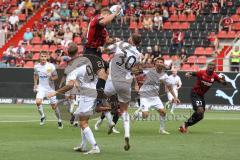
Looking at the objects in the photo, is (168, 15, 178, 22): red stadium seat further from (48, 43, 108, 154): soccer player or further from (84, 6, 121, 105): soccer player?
(48, 43, 108, 154): soccer player

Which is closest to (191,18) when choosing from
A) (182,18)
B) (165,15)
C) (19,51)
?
(182,18)

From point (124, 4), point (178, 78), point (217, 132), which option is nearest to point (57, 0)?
point (124, 4)

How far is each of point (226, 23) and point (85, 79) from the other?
26.1 m

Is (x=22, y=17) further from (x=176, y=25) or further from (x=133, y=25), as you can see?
(x=176, y=25)

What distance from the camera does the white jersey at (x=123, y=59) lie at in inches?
672

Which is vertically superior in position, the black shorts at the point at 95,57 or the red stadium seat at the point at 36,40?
the black shorts at the point at 95,57

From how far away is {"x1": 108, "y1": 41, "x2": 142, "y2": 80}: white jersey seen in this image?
17062mm

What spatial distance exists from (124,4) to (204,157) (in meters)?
31.0

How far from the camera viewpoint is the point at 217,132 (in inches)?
851

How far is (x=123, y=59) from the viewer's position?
55.9ft

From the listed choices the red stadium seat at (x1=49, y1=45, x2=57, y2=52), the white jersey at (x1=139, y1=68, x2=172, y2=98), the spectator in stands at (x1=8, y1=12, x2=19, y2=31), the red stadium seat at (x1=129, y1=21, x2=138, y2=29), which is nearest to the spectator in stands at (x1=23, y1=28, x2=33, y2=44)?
the spectator in stands at (x1=8, y1=12, x2=19, y2=31)

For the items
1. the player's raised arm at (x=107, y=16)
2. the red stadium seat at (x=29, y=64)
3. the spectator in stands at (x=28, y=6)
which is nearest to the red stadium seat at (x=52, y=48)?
the red stadium seat at (x=29, y=64)

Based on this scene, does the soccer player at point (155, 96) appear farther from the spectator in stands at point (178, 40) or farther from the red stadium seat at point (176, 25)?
the red stadium seat at point (176, 25)

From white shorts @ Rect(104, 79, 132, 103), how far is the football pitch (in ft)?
3.77
